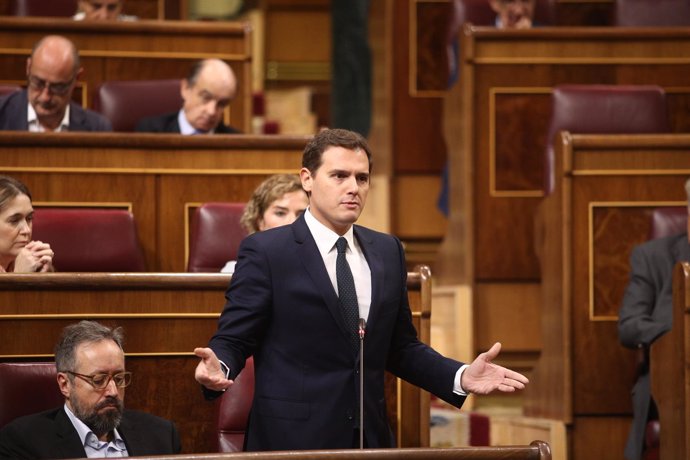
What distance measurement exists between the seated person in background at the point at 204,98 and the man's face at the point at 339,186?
84 cm

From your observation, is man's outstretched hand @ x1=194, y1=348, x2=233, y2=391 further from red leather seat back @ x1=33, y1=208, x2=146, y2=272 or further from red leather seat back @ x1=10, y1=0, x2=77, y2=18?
red leather seat back @ x1=10, y1=0, x2=77, y2=18

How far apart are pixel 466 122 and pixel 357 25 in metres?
0.77

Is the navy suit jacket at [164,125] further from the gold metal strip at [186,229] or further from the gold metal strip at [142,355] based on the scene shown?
the gold metal strip at [142,355]

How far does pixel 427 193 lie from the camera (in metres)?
2.66

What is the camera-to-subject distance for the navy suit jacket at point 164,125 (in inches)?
78.1

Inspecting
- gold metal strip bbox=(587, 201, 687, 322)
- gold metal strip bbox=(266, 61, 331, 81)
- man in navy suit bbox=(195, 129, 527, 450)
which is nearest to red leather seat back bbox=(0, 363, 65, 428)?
man in navy suit bbox=(195, 129, 527, 450)

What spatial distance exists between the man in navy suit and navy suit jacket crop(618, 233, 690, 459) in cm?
54

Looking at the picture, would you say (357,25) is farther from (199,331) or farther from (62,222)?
(199,331)

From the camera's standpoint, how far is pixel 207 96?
1.95 meters

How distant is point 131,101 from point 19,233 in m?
0.67

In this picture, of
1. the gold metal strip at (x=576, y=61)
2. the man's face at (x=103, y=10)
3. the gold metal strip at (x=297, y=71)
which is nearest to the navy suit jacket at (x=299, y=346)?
the gold metal strip at (x=576, y=61)

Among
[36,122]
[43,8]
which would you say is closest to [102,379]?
[36,122]

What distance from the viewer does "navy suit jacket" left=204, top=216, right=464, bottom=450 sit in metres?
1.10

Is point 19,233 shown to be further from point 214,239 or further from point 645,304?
point 645,304
